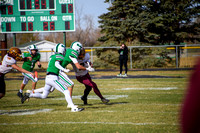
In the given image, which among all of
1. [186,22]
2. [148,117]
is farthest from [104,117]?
[186,22]

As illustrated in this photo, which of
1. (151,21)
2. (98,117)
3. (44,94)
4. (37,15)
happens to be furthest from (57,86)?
(151,21)

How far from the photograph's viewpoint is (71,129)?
15.8ft

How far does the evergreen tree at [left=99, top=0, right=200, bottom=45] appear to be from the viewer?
25125mm

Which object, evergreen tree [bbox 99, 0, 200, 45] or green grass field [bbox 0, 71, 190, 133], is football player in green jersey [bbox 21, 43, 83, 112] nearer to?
green grass field [bbox 0, 71, 190, 133]

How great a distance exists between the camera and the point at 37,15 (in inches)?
733

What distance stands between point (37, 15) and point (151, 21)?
37.9 ft

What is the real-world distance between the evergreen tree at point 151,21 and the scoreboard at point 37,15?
24.9 ft

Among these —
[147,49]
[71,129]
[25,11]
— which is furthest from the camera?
[147,49]

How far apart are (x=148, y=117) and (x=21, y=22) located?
15.5m

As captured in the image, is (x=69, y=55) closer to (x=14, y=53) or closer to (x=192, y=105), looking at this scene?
(x=14, y=53)

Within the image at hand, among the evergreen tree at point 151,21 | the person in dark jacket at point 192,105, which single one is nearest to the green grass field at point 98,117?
the person in dark jacket at point 192,105

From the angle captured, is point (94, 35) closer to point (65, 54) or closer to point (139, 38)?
point (139, 38)

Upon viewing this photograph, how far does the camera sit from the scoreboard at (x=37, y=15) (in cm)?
1848

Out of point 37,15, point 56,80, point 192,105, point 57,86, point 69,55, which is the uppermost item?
point 37,15
